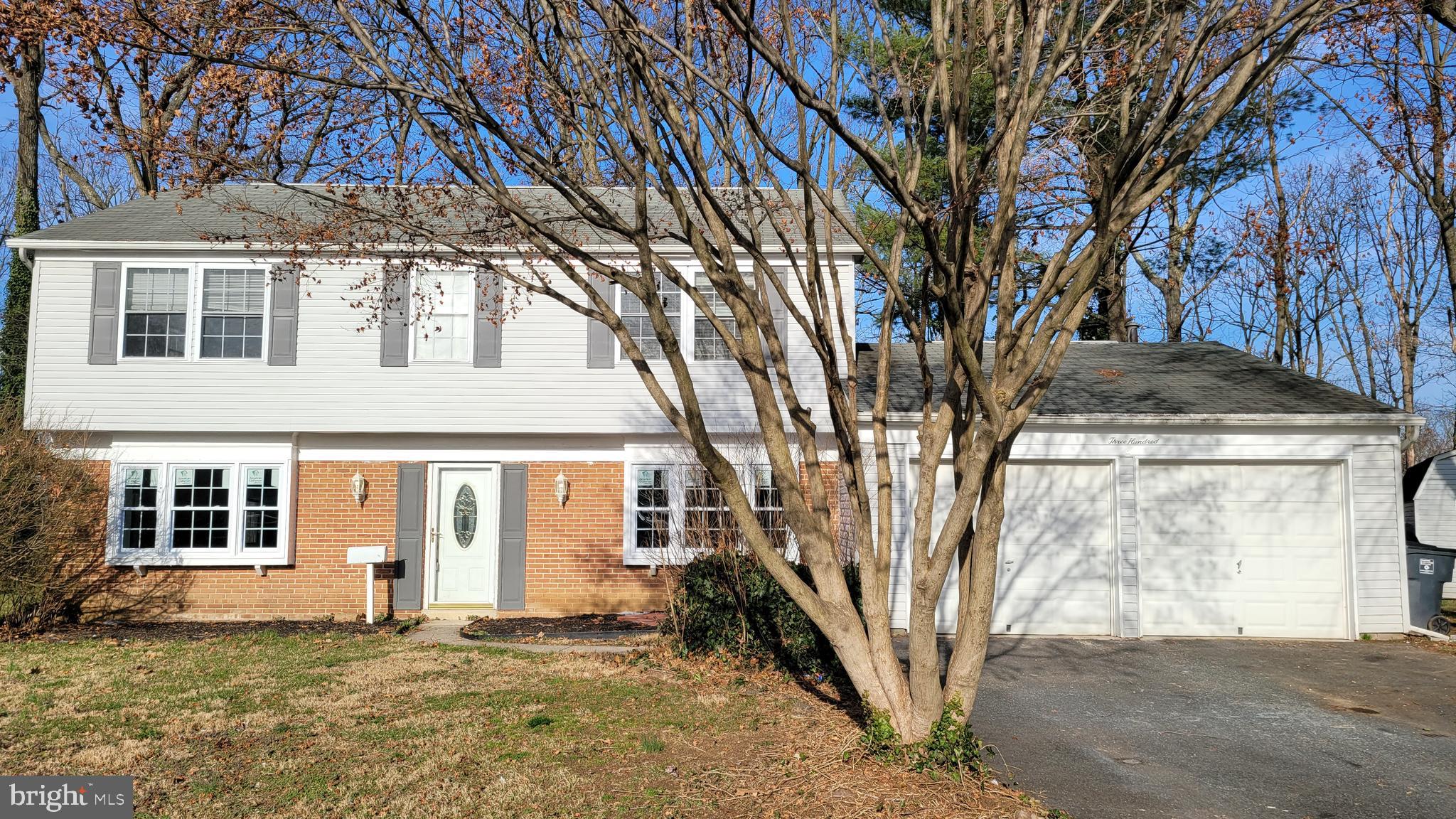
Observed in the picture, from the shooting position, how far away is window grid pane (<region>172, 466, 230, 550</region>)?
12.8 metres

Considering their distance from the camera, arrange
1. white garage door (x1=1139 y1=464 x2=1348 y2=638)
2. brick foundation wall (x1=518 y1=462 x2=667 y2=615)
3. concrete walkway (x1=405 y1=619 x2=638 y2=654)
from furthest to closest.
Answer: brick foundation wall (x1=518 y1=462 x2=667 y2=615), white garage door (x1=1139 y1=464 x2=1348 y2=638), concrete walkway (x1=405 y1=619 x2=638 y2=654)

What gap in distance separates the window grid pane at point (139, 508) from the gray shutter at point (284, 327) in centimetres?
232

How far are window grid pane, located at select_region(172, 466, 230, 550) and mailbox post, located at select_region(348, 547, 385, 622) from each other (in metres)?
2.00

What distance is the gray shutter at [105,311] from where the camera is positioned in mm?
12555

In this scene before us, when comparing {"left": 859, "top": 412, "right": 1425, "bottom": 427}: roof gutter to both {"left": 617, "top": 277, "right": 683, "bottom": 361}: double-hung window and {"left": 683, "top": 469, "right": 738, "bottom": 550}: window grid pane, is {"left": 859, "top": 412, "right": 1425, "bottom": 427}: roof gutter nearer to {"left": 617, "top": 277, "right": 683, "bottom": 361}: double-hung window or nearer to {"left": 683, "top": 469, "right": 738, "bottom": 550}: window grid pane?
{"left": 683, "top": 469, "right": 738, "bottom": 550}: window grid pane

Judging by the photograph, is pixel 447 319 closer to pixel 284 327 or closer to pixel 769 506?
pixel 284 327

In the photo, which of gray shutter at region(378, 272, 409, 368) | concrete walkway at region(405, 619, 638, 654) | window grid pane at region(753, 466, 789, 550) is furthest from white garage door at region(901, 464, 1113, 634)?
gray shutter at region(378, 272, 409, 368)

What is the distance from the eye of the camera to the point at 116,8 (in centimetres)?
559

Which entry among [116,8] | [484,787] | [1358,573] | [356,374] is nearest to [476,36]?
[116,8]

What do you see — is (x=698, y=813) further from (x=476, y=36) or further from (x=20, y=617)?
(x=20, y=617)

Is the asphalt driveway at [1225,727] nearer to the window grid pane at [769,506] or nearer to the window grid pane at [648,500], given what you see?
the window grid pane at [769,506]

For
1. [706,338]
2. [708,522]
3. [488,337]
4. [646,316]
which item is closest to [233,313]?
[488,337]

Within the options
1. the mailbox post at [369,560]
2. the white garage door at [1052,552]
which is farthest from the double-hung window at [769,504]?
the mailbox post at [369,560]

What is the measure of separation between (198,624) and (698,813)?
32.3 feet
